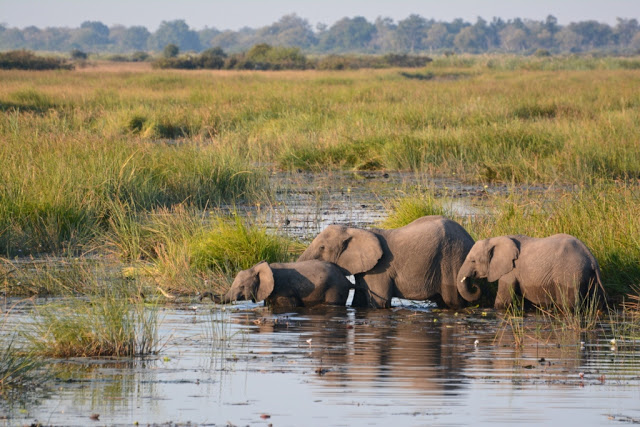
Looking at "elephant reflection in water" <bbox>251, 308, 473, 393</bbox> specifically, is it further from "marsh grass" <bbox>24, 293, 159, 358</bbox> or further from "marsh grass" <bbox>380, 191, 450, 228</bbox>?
"marsh grass" <bbox>380, 191, 450, 228</bbox>

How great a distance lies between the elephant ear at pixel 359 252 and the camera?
9.09m

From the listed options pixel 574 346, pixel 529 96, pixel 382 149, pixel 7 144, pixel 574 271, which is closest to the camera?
pixel 574 346

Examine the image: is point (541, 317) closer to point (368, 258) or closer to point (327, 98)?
point (368, 258)

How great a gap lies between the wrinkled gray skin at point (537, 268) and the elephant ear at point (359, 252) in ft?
2.57

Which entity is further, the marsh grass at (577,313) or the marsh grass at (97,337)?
the marsh grass at (577,313)

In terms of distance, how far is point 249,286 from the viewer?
889 cm

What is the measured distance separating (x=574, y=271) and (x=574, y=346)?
112 centimetres

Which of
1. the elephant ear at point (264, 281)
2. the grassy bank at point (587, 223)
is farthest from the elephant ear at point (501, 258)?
the elephant ear at point (264, 281)

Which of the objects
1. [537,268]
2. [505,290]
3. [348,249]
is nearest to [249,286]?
[348,249]

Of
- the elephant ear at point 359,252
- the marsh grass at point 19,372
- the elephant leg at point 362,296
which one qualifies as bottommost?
the elephant leg at point 362,296

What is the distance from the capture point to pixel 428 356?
7000mm

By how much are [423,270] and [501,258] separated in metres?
0.76

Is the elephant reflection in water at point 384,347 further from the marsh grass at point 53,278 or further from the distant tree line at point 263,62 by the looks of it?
the distant tree line at point 263,62

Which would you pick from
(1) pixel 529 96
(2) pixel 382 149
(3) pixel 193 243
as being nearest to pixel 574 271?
(3) pixel 193 243
